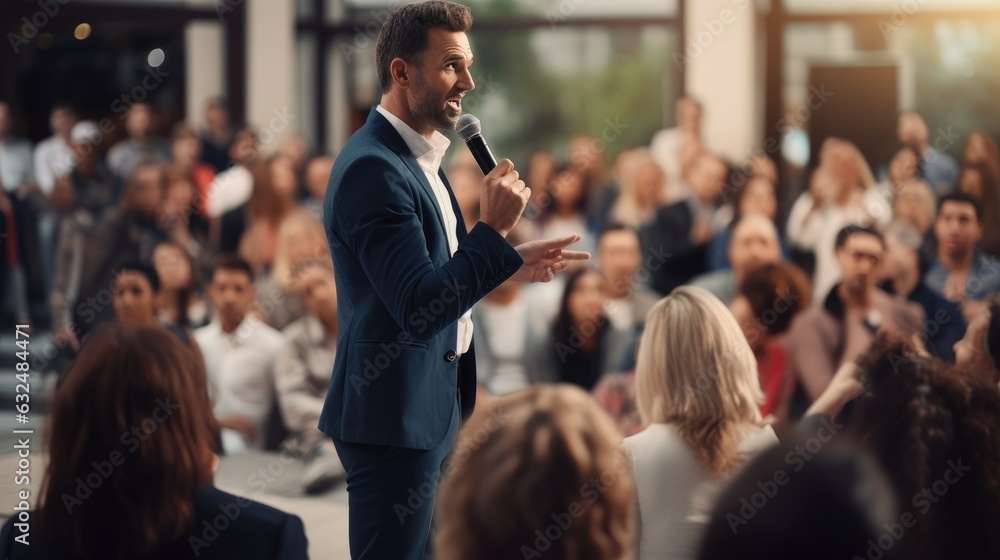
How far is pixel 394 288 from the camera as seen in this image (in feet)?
5.53

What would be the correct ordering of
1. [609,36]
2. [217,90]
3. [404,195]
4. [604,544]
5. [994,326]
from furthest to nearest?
1. [217,90]
2. [609,36]
3. [994,326]
4. [404,195]
5. [604,544]

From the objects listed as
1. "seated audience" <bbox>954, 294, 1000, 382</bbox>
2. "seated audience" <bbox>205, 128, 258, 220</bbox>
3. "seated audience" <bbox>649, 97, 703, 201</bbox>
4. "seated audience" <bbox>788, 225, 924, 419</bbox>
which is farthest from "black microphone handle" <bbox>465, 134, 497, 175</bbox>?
"seated audience" <bbox>649, 97, 703, 201</bbox>

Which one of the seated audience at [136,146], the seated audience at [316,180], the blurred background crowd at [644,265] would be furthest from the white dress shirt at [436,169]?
the seated audience at [136,146]

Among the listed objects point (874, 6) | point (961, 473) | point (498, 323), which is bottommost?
point (498, 323)

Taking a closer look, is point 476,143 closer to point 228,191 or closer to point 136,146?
point 228,191

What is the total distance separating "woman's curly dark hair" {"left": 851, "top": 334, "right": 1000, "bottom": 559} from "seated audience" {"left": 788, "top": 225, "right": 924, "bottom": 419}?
1.93 m

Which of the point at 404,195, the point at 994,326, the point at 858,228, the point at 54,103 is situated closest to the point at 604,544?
the point at 404,195

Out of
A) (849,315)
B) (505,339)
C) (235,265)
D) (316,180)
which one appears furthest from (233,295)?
(849,315)

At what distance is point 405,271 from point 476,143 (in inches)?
13.1

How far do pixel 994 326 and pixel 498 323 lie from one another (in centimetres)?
232

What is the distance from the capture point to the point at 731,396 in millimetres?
2389

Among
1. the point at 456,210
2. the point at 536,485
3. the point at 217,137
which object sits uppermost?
the point at 456,210

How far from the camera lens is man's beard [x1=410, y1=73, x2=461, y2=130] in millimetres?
1825

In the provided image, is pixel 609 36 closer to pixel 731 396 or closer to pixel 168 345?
pixel 731 396
